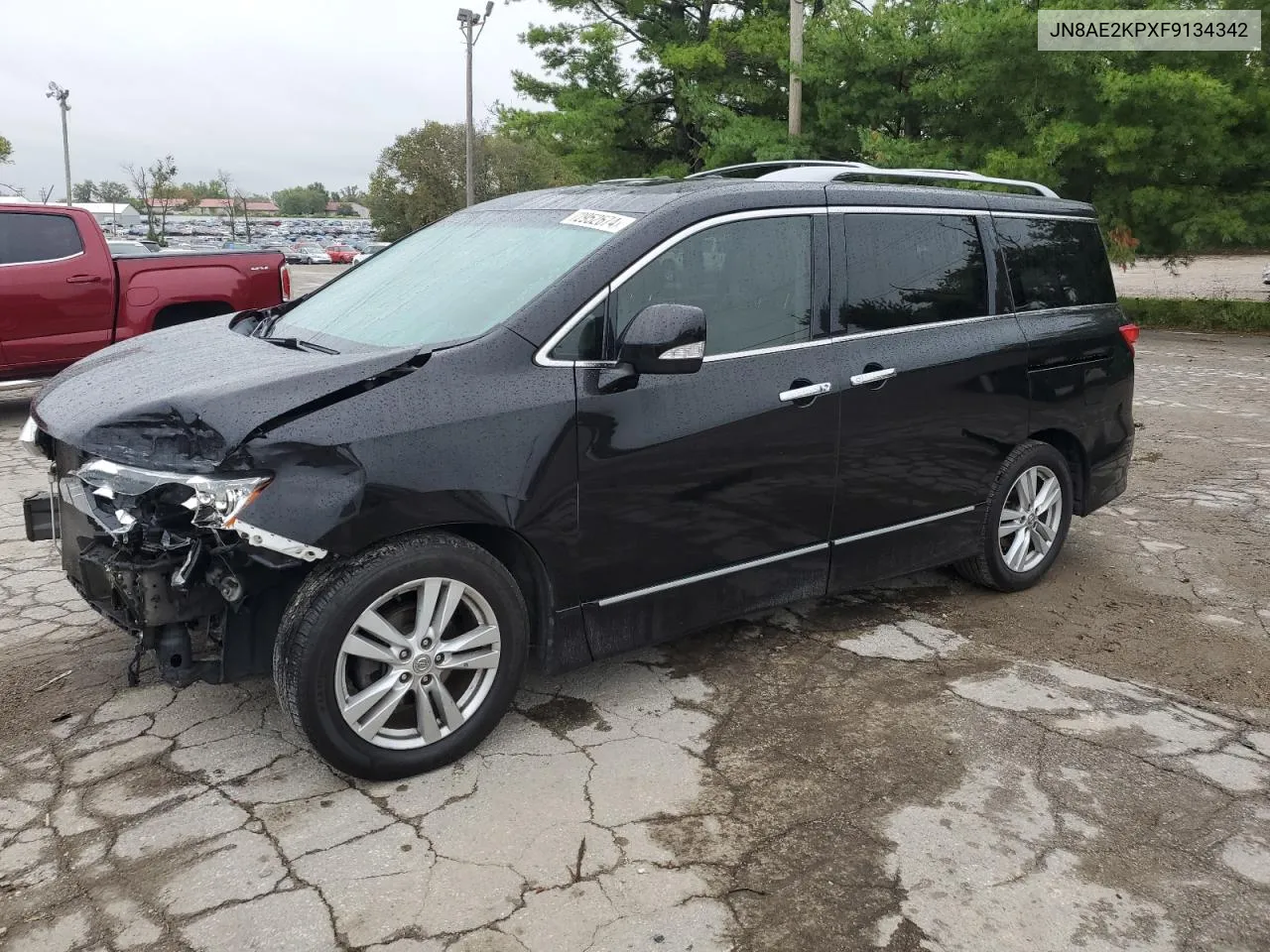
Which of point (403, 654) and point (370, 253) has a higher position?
point (370, 253)

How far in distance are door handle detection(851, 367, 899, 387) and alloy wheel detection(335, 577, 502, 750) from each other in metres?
1.68

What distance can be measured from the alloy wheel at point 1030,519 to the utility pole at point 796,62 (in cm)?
1448

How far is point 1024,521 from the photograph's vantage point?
4.84 m

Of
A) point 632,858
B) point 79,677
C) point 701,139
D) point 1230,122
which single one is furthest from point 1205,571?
point 701,139

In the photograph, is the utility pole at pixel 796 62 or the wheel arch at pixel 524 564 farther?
the utility pole at pixel 796 62

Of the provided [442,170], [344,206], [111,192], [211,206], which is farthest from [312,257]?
[344,206]

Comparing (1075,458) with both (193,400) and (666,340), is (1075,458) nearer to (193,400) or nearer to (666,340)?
(666,340)

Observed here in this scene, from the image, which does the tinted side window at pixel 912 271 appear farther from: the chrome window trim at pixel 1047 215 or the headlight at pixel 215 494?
the headlight at pixel 215 494

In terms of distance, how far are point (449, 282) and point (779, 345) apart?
1214mm

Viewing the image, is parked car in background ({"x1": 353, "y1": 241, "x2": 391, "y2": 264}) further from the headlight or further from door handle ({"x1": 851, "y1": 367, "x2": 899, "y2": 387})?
door handle ({"x1": 851, "y1": 367, "x2": 899, "y2": 387})

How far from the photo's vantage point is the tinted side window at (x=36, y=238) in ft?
27.4

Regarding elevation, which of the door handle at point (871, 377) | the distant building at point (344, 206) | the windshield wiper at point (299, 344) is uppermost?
the distant building at point (344, 206)

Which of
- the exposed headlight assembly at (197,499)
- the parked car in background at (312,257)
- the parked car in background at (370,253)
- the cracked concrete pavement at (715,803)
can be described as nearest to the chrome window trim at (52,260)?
the parked car in background at (370,253)

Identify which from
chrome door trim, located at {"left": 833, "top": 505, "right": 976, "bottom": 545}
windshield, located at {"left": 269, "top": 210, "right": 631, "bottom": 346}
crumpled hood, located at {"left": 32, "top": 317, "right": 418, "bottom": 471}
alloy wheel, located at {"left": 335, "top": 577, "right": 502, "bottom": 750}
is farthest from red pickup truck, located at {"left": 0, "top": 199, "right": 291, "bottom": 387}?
chrome door trim, located at {"left": 833, "top": 505, "right": 976, "bottom": 545}
